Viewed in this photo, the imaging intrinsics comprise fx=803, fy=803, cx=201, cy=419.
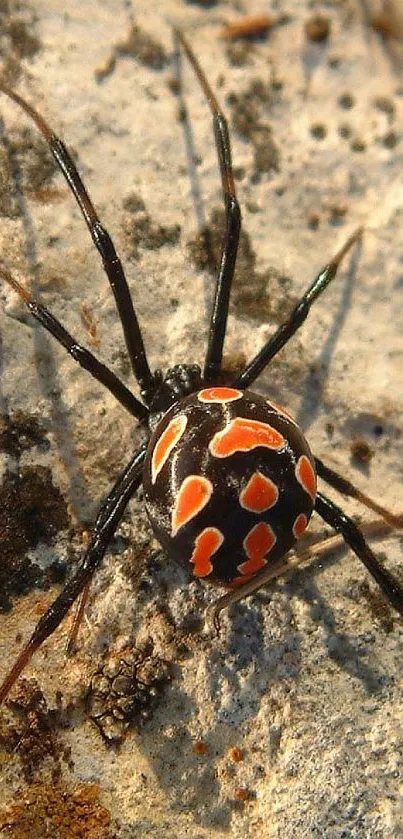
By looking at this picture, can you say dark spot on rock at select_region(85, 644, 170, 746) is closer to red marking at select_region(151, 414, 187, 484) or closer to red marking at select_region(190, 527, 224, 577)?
red marking at select_region(190, 527, 224, 577)

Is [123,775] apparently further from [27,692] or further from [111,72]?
[111,72]

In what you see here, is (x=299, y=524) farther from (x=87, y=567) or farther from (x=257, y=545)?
(x=87, y=567)

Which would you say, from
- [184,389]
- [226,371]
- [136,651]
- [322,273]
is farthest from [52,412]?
[322,273]

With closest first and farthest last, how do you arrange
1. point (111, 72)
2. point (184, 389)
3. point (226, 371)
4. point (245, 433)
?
point (245, 433) → point (184, 389) → point (226, 371) → point (111, 72)

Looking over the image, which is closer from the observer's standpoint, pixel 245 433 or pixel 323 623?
pixel 245 433

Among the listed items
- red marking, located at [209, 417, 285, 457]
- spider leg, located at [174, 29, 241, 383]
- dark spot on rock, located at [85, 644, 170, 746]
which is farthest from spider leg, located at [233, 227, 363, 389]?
dark spot on rock, located at [85, 644, 170, 746]

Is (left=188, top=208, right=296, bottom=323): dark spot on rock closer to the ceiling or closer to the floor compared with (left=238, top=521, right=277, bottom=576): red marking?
closer to the ceiling
